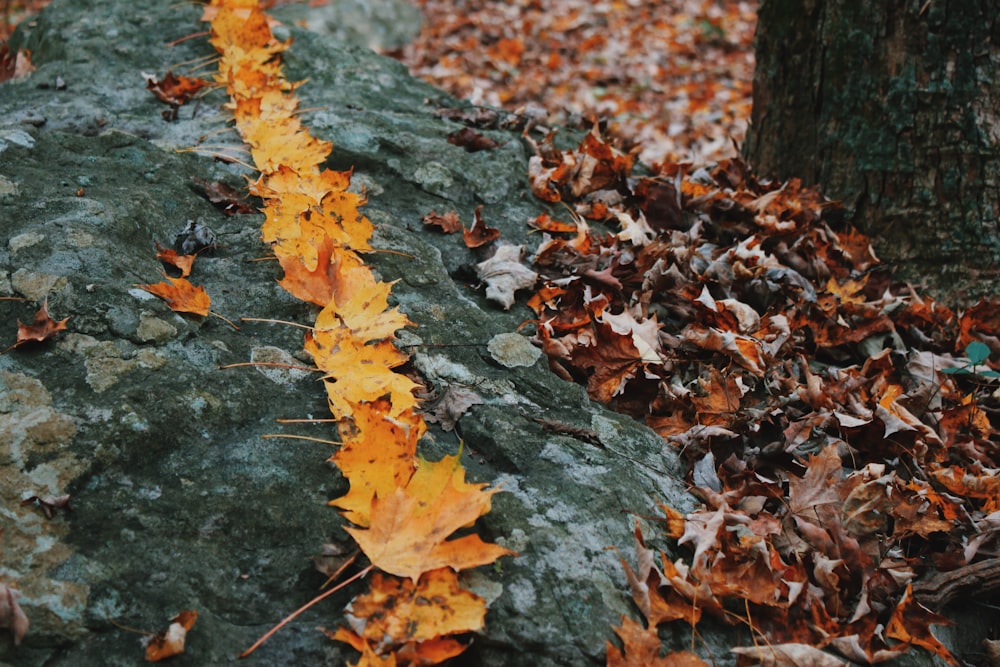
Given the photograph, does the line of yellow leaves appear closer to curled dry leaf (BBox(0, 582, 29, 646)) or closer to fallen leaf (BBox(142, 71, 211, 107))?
fallen leaf (BBox(142, 71, 211, 107))

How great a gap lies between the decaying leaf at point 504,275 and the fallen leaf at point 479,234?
0.07m

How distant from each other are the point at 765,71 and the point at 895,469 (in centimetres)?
185

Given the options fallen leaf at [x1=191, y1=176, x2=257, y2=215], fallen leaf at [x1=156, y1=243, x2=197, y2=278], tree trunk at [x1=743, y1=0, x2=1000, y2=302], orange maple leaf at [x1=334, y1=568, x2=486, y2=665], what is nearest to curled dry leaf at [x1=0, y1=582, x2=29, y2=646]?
orange maple leaf at [x1=334, y1=568, x2=486, y2=665]

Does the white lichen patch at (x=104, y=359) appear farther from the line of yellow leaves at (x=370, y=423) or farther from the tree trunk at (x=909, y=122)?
the tree trunk at (x=909, y=122)

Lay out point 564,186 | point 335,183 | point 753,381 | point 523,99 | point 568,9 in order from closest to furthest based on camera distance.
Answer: point 753,381
point 335,183
point 564,186
point 523,99
point 568,9

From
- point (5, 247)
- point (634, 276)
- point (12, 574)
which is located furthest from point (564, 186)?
point (12, 574)

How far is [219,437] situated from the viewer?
161 cm

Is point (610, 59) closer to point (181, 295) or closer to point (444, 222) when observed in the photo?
point (444, 222)

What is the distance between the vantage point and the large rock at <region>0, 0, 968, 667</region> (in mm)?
1331

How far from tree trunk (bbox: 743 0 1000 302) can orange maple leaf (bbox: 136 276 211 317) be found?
236 cm

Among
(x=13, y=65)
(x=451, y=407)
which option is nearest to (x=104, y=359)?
(x=451, y=407)

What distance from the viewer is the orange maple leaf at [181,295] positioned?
1.87 metres

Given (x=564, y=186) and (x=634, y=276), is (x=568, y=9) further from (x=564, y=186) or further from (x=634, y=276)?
(x=634, y=276)

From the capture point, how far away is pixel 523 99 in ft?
22.4
